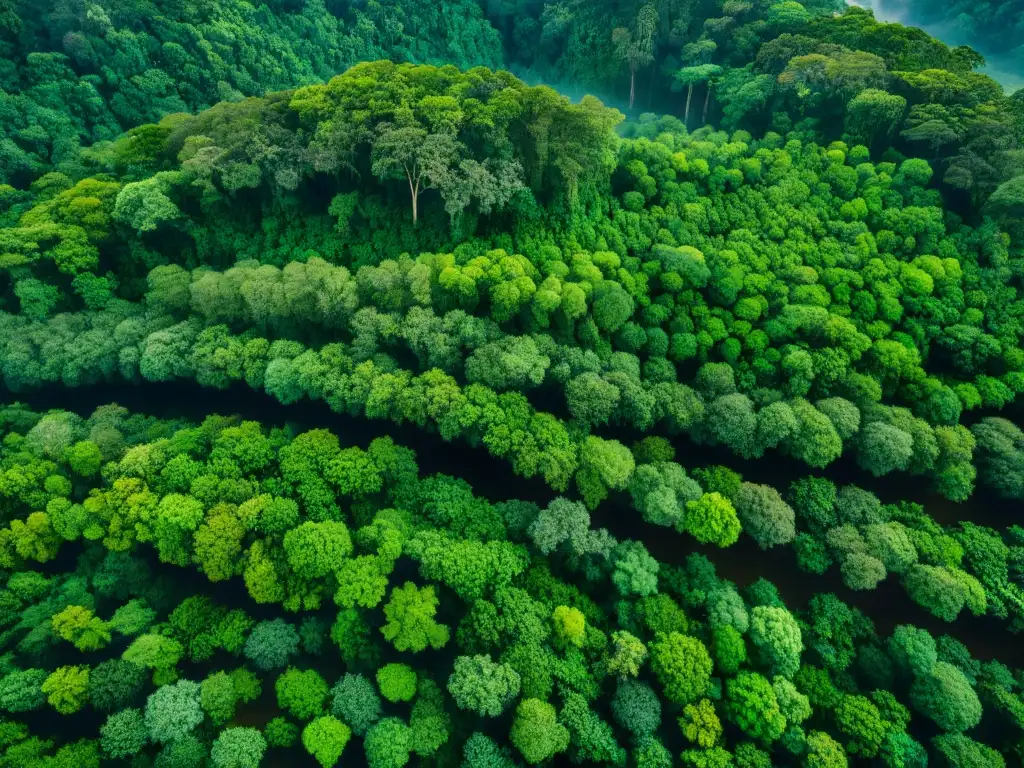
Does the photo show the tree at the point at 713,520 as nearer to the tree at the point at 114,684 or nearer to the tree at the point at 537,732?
the tree at the point at 537,732

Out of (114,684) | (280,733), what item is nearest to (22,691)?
(114,684)

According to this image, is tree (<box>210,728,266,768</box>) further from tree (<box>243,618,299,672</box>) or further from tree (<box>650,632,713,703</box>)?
tree (<box>650,632,713,703</box>)

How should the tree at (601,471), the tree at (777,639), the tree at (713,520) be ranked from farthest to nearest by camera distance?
the tree at (601,471) < the tree at (713,520) < the tree at (777,639)

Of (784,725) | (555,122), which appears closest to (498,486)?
(784,725)

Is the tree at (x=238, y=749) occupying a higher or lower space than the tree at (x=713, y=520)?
lower

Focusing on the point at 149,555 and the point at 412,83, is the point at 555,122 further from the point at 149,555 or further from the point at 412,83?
the point at 149,555

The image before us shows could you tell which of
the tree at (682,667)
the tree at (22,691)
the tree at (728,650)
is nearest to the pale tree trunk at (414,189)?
the tree at (682,667)

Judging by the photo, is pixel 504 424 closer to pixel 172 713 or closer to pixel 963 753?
pixel 172 713
